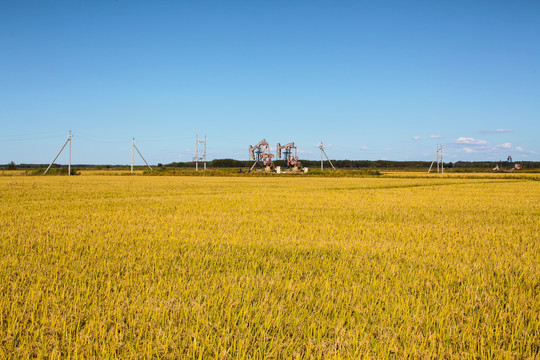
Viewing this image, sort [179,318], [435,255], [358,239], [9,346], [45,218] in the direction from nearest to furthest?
[9,346] < [179,318] < [435,255] < [358,239] < [45,218]

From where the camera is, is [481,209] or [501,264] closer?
[501,264]

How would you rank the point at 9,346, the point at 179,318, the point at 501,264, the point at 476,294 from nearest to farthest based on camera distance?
1. the point at 9,346
2. the point at 179,318
3. the point at 476,294
4. the point at 501,264

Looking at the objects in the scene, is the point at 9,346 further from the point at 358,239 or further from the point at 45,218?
the point at 45,218

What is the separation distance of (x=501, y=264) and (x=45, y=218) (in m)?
7.94

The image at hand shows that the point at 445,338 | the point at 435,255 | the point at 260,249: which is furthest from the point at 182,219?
the point at 445,338

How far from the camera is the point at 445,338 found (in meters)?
2.28

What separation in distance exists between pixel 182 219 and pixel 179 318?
17.0ft

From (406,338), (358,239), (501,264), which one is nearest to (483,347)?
(406,338)

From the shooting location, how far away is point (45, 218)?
289 inches

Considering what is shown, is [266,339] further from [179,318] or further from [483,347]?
[483,347]

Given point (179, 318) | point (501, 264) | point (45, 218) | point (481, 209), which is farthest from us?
point (481, 209)

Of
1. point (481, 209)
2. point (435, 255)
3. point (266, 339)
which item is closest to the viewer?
point (266, 339)

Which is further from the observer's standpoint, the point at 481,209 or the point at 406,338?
the point at 481,209

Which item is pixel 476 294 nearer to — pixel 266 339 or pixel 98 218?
pixel 266 339
